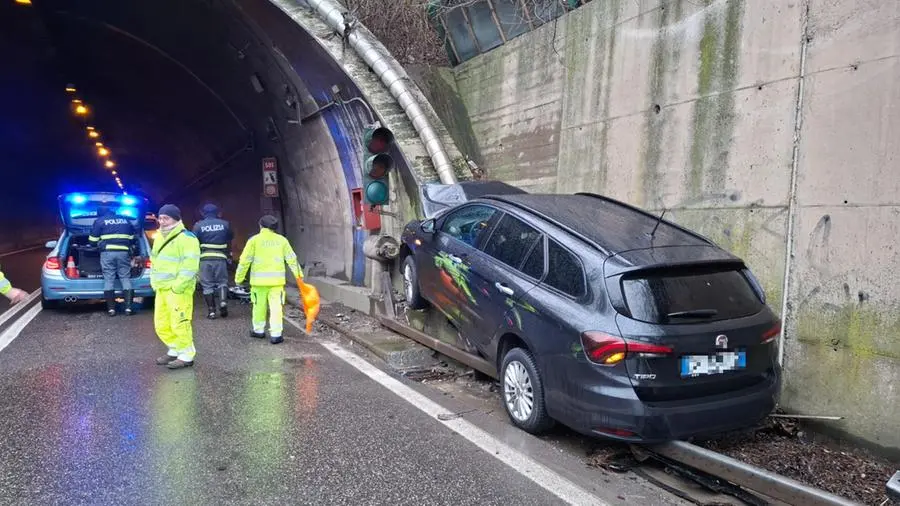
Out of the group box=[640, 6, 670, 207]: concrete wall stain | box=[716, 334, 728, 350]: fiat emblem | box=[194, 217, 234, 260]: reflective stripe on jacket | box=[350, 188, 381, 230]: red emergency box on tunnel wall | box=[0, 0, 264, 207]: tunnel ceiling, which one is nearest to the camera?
box=[716, 334, 728, 350]: fiat emblem

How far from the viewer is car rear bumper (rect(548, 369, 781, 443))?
3.62 meters

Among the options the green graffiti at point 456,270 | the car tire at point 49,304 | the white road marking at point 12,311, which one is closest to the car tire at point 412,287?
the green graffiti at point 456,270

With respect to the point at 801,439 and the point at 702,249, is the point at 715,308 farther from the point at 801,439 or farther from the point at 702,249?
the point at 801,439

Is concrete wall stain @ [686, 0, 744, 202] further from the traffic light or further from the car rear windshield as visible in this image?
the traffic light

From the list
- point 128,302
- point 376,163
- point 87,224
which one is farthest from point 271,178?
point 376,163

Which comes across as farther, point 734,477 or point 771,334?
point 771,334

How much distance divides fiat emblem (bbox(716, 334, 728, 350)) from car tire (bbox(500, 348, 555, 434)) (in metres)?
1.22

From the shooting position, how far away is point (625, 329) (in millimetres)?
3660

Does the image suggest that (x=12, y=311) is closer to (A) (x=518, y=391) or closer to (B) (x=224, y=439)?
(B) (x=224, y=439)

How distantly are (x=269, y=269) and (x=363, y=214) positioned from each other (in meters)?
3.19

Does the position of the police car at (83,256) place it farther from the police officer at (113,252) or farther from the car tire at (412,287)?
the car tire at (412,287)

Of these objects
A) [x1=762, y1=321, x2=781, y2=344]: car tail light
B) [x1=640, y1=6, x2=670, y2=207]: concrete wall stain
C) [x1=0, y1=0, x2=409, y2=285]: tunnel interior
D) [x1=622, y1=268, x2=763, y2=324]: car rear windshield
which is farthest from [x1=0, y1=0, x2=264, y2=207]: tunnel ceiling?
[x1=762, y1=321, x2=781, y2=344]: car tail light

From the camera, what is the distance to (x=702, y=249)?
4266mm

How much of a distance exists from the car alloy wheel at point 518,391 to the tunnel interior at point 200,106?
537 cm
